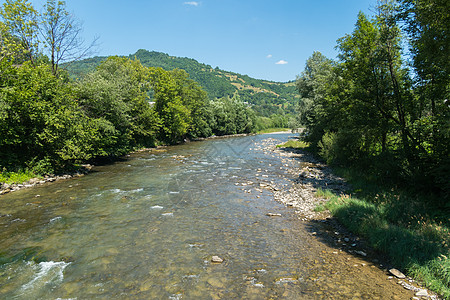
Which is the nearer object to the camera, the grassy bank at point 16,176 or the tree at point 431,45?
the tree at point 431,45

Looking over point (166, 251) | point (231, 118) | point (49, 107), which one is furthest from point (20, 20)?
point (231, 118)

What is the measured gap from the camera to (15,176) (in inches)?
677

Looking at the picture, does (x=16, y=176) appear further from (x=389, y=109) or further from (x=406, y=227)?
(x=389, y=109)

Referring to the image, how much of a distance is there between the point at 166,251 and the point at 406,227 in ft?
29.2

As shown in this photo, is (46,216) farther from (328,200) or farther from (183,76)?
(183,76)

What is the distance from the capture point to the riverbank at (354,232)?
6.77m

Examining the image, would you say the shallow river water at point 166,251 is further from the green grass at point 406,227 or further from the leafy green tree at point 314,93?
the leafy green tree at point 314,93

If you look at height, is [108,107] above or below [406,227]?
above

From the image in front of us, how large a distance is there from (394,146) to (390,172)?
2008 millimetres

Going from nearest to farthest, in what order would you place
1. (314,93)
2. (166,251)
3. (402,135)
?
(166,251), (402,135), (314,93)

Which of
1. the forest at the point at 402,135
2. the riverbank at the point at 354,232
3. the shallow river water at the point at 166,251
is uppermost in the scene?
the forest at the point at 402,135

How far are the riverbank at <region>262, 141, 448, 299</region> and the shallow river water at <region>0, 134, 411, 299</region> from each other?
0.60m

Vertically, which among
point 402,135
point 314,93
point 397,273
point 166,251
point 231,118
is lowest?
point 166,251

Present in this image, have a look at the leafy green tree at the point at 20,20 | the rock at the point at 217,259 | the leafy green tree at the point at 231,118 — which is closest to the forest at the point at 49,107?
the leafy green tree at the point at 20,20
